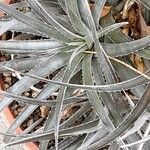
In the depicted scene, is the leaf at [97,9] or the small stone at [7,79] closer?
the leaf at [97,9]

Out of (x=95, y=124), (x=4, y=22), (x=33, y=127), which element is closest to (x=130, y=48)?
(x=95, y=124)

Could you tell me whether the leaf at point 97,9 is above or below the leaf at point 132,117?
above

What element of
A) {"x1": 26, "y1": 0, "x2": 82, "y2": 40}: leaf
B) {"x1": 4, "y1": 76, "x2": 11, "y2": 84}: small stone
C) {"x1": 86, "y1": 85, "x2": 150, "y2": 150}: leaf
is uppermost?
{"x1": 26, "y1": 0, "x2": 82, "y2": 40}: leaf

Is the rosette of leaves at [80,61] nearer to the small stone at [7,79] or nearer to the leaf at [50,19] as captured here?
the leaf at [50,19]

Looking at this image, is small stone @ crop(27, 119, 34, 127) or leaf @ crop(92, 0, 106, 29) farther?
small stone @ crop(27, 119, 34, 127)

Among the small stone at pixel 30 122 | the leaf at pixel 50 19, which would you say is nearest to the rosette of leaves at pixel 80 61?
the leaf at pixel 50 19

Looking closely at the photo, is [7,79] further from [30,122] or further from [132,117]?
[132,117]

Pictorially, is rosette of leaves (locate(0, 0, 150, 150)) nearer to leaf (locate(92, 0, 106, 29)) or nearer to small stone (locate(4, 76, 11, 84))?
leaf (locate(92, 0, 106, 29))

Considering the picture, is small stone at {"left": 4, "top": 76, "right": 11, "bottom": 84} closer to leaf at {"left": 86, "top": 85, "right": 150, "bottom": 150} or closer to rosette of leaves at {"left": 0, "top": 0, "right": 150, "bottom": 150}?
rosette of leaves at {"left": 0, "top": 0, "right": 150, "bottom": 150}

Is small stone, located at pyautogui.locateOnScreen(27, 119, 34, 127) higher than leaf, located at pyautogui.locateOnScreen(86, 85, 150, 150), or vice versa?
leaf, located at pyautogui.locateOnScreen(86, 85, 150, 150)

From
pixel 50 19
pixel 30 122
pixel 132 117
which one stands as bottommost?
pixel 30 122

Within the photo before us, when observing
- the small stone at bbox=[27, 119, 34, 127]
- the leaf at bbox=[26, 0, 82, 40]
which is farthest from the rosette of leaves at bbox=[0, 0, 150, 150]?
the small stone at bbox=[27, 119, 34, 127]

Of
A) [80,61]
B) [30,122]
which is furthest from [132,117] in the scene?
[30,122]
